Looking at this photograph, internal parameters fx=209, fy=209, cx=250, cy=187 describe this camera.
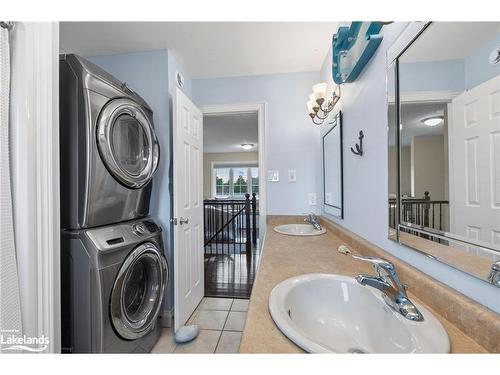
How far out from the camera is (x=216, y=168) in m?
8.11

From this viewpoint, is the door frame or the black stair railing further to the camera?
the black stair railing

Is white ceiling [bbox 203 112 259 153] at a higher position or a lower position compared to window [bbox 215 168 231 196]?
higher

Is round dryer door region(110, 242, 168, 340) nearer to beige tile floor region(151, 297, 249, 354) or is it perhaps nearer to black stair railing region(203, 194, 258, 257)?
beige tile floor region(151, 297, 249, 354)

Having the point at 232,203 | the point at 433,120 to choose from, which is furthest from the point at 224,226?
the point at 433,120

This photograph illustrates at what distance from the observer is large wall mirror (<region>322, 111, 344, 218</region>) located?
1.60 metres

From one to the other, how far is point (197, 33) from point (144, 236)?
164 centimetres

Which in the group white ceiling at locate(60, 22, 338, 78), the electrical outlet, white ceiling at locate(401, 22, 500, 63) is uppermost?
white ceiling at locate(60, 22, 338, 78)

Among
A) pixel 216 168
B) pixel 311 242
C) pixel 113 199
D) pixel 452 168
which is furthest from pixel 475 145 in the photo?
pixel 216 168

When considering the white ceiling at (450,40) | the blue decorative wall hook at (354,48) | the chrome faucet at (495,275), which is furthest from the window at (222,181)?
A: the chrome faucet at (495,275)

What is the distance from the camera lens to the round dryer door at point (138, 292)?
1.22m

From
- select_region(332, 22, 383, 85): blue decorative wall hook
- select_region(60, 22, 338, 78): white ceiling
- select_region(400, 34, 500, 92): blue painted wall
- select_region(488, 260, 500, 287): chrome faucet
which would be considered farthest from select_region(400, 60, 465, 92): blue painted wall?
select_region(60, 22, 338, 78): white ceiling

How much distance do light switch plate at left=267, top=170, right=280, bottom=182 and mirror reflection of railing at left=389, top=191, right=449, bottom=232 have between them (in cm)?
151

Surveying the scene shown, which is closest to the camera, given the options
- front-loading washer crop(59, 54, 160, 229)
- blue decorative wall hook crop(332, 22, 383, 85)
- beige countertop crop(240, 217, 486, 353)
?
beige countertop crop(240, 217, 486, 353)

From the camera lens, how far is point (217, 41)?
1806mm
